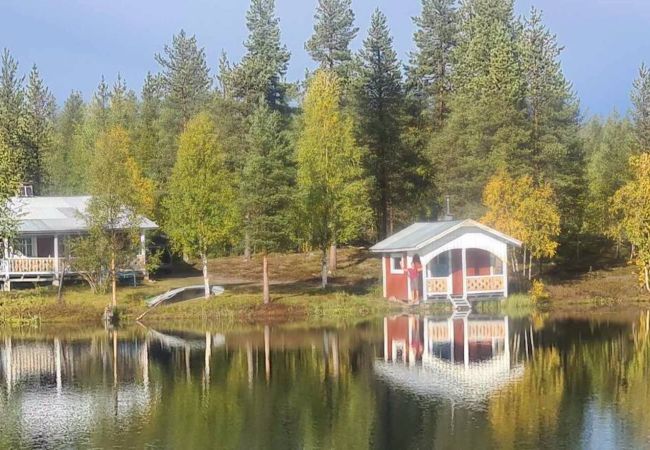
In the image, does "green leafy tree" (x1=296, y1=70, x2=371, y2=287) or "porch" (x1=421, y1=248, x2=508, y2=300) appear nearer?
"porch" (x1=421, y1=248, x2=508, y2=300)

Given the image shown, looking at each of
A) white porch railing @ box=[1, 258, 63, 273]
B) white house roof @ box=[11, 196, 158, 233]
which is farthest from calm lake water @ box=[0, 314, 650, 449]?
white house roof @ box=[11, 196, 158, 233]

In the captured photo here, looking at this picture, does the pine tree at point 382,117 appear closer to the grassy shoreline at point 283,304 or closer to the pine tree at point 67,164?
the grassy shoreline at point 283,304

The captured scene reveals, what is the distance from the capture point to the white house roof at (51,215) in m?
53.1

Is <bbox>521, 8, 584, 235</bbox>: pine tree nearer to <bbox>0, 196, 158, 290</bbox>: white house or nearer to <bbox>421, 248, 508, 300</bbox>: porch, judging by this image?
<bbox>421, 248, 508, 300</bbox>: porch

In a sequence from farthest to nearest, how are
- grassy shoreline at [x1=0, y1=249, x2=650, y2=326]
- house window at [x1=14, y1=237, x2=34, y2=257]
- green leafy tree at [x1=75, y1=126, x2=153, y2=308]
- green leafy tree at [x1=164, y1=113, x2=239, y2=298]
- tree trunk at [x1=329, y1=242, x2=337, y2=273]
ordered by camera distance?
1. tree trunk at [x1=329, y1=242, x2=337, y2=273]
2. house window at [x1=14, y1=237, x2=34, y2=257]
3. green leafy tree at [x1=164, y1=113, x2=239, y2=298]
4. green leafy tree at [x1=75, y1=126, x2=153, y2=308]
5. grassy shoreline at [x1=0, y1=249, x2=650, y2=326]

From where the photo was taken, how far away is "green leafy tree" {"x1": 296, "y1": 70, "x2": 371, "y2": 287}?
53344 millimetres

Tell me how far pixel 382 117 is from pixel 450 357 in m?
33.3

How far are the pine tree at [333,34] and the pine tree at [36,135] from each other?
27.0 meters

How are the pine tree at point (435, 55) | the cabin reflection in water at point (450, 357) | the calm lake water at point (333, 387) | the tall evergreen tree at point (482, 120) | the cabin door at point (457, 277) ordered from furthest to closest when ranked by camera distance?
1. the pine tree at point (435, 55)
2. the tall evergreen tree at point (482, 120)
3. the cabin door at point (457, 277)
4. the cabin reflection in water at point (450, 357)
5. the calm lake water at point (333, 387)

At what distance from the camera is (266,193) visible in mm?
47812

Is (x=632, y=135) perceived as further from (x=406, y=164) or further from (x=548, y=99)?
(x=406, y=164)

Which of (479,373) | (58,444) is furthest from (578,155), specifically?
(58,444)

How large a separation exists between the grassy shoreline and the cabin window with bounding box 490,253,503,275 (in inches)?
70.0

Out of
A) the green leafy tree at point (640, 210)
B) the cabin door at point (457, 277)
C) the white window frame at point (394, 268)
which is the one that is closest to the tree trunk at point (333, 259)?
the white window frame at point (394, 268)
